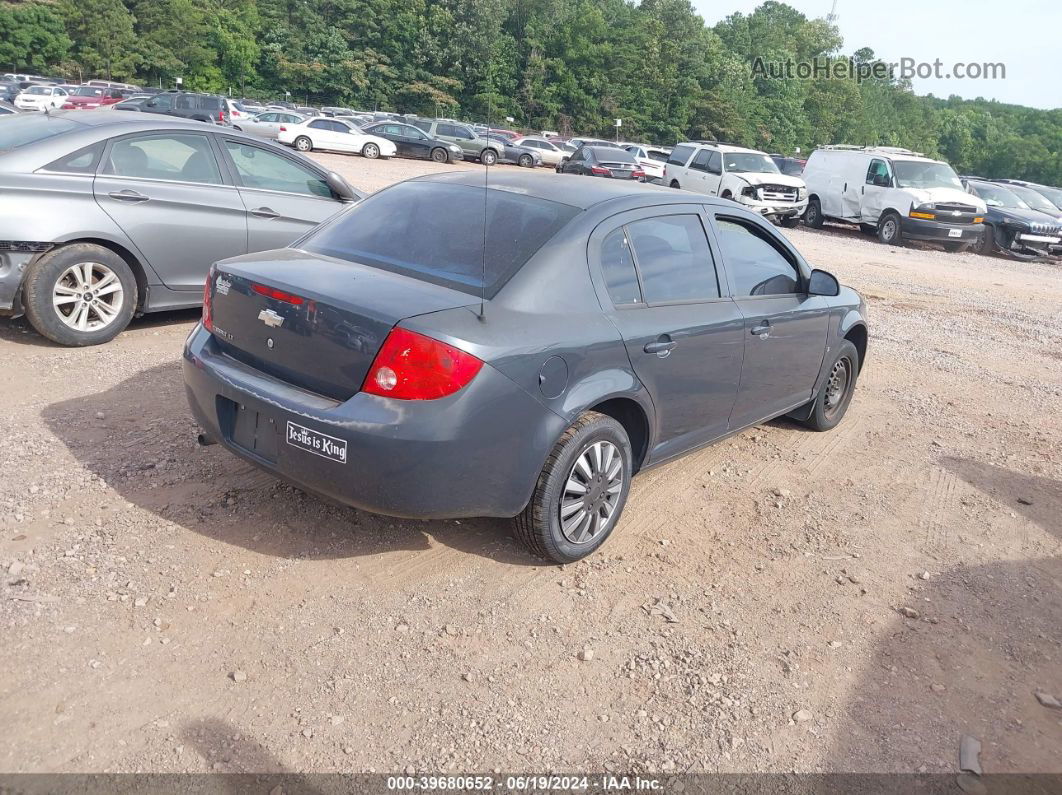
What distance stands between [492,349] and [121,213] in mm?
4143

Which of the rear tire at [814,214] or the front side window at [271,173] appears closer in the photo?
the front side window at [271,173]

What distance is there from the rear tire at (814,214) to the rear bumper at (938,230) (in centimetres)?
290

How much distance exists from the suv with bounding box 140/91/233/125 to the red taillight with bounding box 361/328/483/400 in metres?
30.4

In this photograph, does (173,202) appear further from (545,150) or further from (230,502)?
(545,150)

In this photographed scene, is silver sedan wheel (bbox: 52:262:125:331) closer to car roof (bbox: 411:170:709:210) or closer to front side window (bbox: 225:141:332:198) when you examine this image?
front side window (bbox: 225:141:332:198)

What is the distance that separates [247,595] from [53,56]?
82.3 metres

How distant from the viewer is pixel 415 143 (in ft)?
122

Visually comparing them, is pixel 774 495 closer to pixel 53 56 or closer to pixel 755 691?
pixel 755 691

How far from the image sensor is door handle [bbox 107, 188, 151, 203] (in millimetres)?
6301

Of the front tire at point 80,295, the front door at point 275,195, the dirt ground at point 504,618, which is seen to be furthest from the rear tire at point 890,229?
the front tire at point 80,295

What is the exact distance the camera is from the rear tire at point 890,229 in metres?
19.3

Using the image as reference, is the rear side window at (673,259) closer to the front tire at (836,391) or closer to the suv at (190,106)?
the front tire at (836,391)

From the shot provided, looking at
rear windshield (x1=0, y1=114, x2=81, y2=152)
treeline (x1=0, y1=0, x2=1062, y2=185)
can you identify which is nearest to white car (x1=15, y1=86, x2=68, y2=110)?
treeline (x1=0, y1=0, x2=1062, y2=185)

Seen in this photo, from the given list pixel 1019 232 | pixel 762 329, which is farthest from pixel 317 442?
pixel 1019 232
